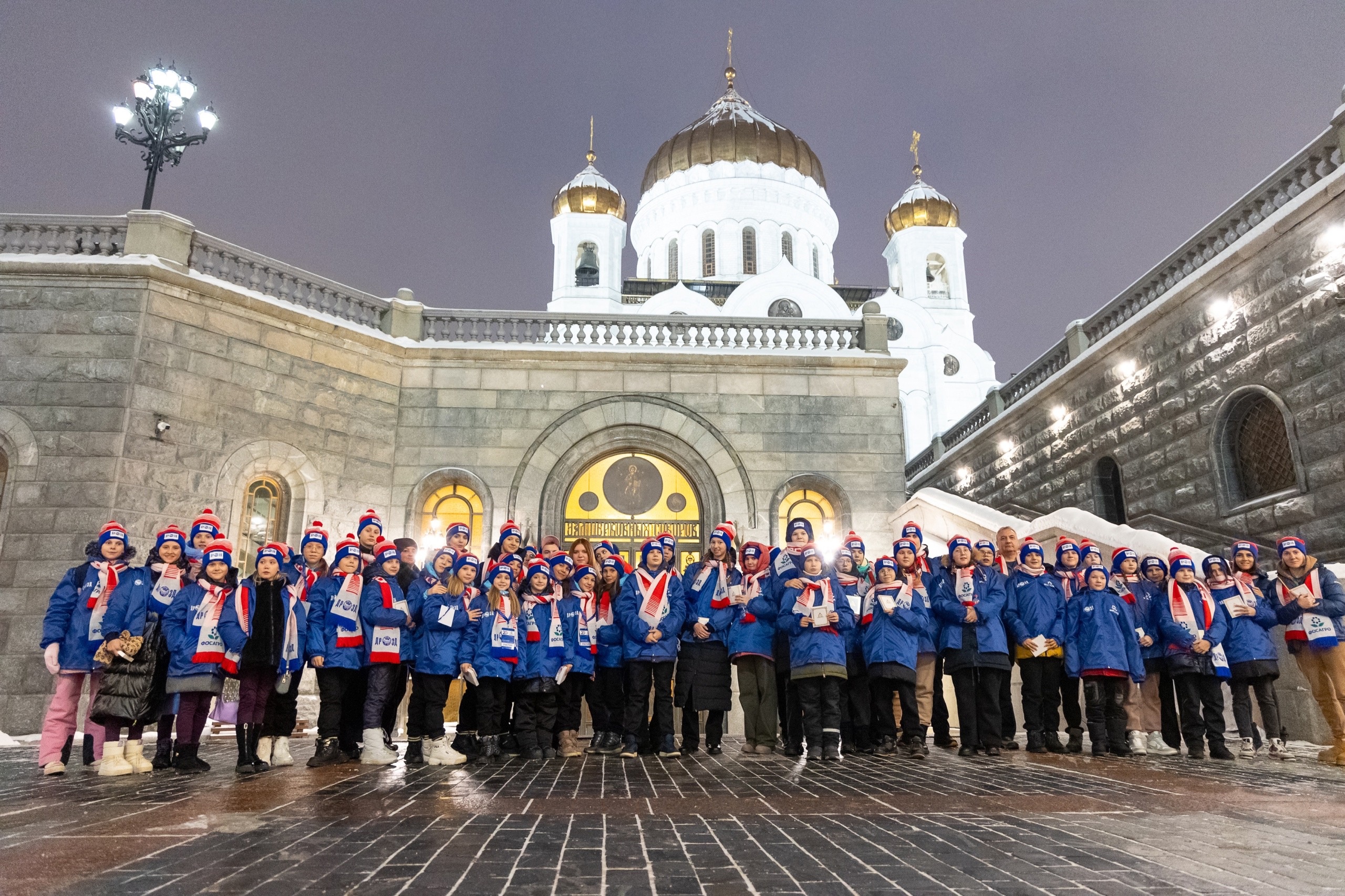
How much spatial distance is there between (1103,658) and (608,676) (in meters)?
4.54

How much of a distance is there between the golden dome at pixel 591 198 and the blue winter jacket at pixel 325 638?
35.7 meters

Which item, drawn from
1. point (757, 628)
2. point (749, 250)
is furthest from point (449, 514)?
point (749, 250)

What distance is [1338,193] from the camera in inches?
418

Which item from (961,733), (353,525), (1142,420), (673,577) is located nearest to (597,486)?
(353,525)

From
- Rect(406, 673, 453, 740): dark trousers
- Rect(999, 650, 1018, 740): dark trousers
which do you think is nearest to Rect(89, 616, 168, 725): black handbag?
Rect(406, 673, 453, 740): dark trousers

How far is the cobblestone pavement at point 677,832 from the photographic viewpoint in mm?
3182

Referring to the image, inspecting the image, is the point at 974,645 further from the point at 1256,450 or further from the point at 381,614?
the point at 1256,450

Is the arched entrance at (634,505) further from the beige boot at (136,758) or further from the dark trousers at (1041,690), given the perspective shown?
the beige boot at (136,758)

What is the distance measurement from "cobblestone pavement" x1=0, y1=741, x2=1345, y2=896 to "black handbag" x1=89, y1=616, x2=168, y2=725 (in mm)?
475

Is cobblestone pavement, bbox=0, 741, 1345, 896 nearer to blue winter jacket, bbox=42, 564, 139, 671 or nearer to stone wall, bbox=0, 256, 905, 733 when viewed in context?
blue winter jacket, bbox=42, 564, 139, 671

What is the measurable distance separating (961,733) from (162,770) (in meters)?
6.76

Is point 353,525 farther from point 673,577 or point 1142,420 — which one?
point 1142,420

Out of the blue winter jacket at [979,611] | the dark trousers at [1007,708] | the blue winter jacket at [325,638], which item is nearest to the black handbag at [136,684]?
the blue winter jacket at [325,638]

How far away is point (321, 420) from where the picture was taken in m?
13.9
